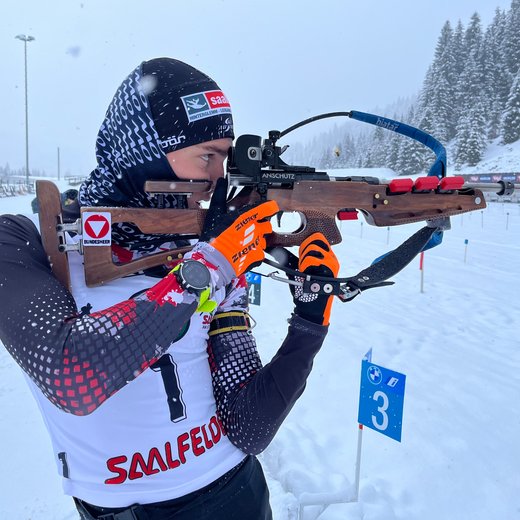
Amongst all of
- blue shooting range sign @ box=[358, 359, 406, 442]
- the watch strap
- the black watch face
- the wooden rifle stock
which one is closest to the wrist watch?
the black watch face

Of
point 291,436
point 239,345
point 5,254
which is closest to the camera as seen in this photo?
point 5,254

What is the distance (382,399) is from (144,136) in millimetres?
2468

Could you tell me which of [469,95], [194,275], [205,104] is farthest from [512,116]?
[194,275]

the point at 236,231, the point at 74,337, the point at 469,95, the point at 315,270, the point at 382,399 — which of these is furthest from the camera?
the point at 469,95

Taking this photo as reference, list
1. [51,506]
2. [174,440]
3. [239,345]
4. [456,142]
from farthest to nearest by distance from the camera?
1. [456,142]
2. [51,506]
3. [239,345]
4. [174,440]

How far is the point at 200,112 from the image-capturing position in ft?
4.85

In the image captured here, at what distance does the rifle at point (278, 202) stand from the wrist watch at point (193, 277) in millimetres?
279

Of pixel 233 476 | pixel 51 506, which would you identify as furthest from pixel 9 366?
pixel 233 476

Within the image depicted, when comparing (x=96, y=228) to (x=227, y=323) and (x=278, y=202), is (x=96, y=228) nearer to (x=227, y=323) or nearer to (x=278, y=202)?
(x=227, y=323)

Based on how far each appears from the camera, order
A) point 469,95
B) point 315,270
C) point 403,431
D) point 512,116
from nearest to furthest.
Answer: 1. point 315,270
2. point 403,431
3. point 512,116
4. point 469,95

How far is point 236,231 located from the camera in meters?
1.37

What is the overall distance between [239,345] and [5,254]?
845 mm

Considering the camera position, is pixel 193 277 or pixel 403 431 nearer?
pixel 193 277

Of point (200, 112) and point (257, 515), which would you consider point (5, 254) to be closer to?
point (200, 112)
